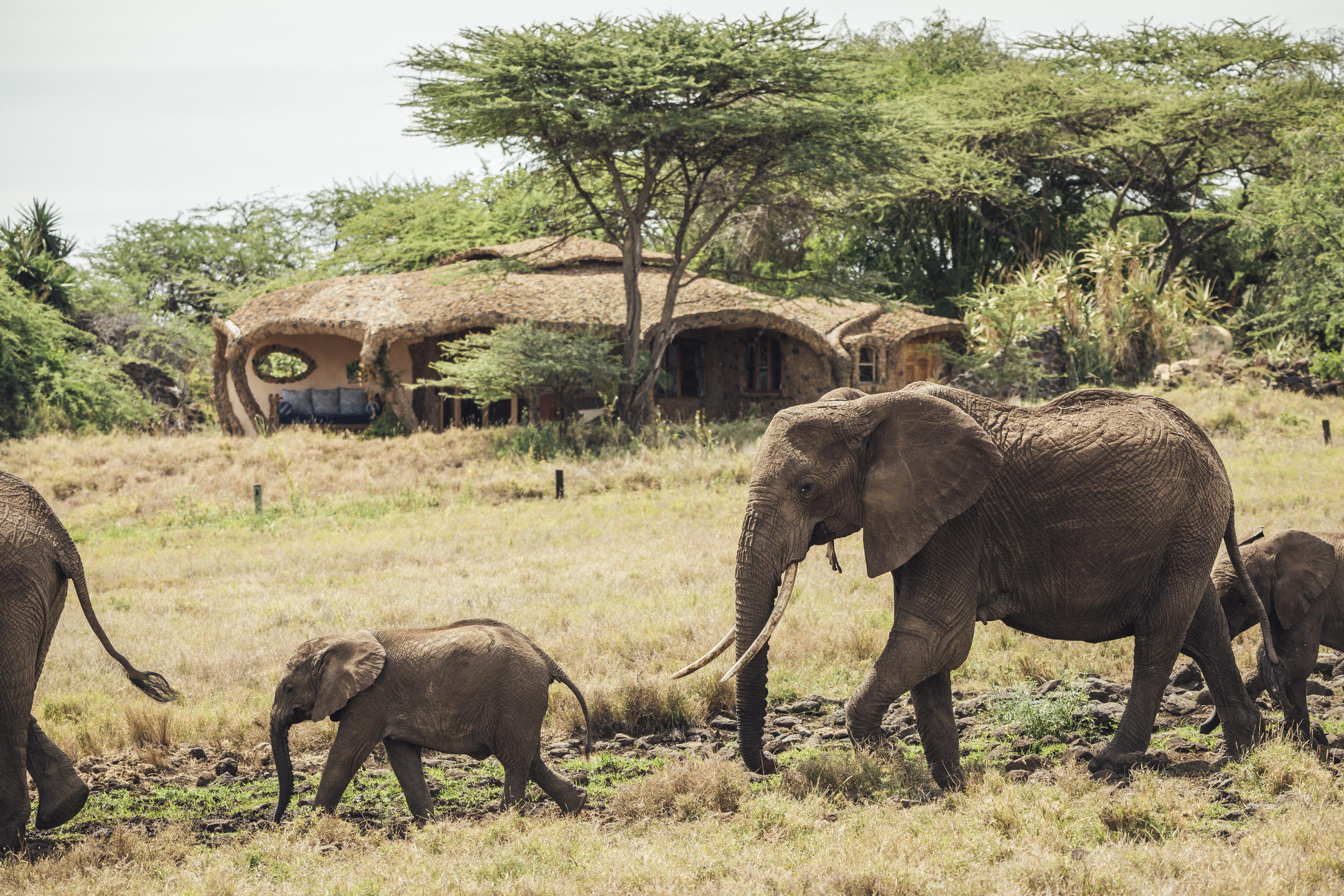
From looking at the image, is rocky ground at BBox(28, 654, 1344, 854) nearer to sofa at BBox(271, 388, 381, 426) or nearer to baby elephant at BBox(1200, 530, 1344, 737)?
baby elephant at BBox(1200, 530, 1344, 737)

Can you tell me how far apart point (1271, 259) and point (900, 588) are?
3535 centimetres

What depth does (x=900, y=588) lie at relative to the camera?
598cm

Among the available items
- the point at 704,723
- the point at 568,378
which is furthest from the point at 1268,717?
the point at 568,378

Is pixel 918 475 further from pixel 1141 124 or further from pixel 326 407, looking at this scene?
pixel 1141 124

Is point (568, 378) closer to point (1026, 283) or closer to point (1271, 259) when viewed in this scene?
point (1026, 283)

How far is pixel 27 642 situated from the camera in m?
5.59

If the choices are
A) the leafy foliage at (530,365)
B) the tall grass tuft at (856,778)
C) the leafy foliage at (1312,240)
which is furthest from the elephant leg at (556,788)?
the leafy foliage at (1312,240)

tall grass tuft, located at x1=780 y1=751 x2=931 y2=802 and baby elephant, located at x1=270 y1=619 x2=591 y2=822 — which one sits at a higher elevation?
baby elephant, located at x1=270 y1=619 x2=591 y2=822

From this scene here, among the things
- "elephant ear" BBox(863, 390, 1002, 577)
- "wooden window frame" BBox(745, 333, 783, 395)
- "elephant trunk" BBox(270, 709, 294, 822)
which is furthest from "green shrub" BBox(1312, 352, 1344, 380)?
"elephant trunk" BBox(270, 709, 294, 822)

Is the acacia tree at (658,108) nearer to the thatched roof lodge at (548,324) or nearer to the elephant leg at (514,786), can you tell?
the thatched roof lodge at (548,324)

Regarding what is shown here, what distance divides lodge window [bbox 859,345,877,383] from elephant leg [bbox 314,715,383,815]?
85.7 feet

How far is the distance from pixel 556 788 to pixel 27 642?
2.68 meters

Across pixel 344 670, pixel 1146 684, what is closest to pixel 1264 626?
pixel 1146 684

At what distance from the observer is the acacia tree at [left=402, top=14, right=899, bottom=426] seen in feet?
72.3
